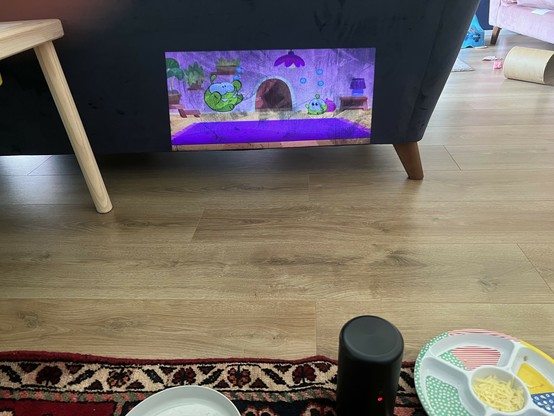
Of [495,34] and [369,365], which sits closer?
[369,365]

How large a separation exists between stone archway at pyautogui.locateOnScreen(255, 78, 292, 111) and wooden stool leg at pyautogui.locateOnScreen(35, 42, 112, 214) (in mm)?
457

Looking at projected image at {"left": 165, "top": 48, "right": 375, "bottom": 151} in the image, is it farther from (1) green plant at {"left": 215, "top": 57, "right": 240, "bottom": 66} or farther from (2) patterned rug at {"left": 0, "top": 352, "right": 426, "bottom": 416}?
(2) patterned rug at {"left": 0, "top": 352, "right": 426, "bottom": 416}

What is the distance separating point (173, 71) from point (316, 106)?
387 mm

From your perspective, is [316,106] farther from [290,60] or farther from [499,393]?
[499,393]

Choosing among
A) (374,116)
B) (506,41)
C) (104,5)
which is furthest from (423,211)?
(506,41)

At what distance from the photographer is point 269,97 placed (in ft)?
3.88

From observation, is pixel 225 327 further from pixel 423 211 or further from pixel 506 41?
pixel 506 41

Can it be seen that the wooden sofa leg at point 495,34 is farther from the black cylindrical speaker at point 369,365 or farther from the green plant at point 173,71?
the black cylindrical speaker at point 369,365

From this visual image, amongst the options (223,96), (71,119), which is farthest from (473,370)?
(71,119)

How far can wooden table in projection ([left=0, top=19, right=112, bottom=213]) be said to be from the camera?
86 centimetres

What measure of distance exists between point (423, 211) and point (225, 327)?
65cm

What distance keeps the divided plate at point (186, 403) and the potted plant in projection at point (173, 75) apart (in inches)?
30.2

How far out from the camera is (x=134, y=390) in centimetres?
70

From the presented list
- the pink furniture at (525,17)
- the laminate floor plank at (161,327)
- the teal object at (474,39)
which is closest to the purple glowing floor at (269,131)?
the laminate floor plank at (161,327)
